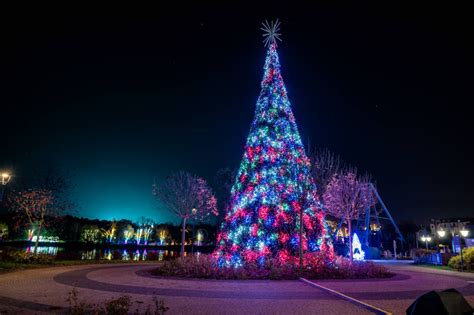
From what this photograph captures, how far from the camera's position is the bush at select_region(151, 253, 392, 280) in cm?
1466

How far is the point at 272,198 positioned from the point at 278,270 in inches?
150

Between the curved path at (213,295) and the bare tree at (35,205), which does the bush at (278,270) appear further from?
the bare tree at (35,205)

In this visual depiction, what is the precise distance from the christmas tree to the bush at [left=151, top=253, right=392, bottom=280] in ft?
3.11

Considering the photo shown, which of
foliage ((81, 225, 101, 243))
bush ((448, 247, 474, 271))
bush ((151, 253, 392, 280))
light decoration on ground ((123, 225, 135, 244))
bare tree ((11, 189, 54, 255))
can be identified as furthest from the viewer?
light decoration on ground ((123, 225, 135, 244))

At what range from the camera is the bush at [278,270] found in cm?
1466

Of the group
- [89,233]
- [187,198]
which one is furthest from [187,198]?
[89,233]

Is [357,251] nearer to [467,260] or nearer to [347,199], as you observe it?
[467,260]

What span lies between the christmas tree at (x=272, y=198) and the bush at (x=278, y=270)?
0.95 meters

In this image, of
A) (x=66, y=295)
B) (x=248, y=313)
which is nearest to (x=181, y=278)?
(x=66, y=295)

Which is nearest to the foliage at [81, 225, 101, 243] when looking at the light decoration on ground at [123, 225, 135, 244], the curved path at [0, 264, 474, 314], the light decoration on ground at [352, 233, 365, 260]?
the light decoration on ground at [123, 225, 135, 244]

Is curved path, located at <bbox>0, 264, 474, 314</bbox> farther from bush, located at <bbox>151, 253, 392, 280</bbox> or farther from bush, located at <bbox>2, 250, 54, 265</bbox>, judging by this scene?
bush, located at <bbox>2, 250, 54, 265</bbox>

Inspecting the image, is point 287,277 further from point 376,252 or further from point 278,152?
point 376,252

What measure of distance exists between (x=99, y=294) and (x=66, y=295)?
89 cm

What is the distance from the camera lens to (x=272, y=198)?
1727 cm
